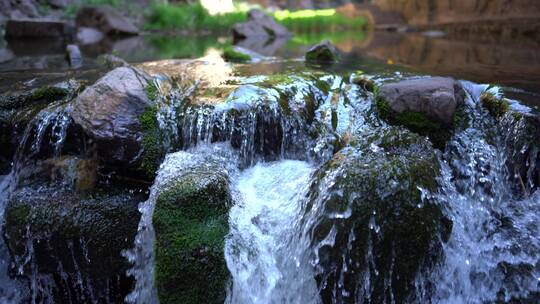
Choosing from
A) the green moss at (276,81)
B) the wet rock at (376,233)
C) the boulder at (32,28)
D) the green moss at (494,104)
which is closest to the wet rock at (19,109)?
the green moss at (276,81)

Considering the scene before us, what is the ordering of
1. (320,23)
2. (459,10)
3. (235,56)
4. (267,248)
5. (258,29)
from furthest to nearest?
(320,23) < (459,10) < (258,29) < (235,56) < (267,248)

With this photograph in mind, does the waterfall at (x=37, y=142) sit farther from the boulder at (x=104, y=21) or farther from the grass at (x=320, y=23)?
the grass at (x=320, y=23)

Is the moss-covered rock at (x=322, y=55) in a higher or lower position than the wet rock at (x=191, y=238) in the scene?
higher

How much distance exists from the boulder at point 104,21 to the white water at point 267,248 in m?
12.7

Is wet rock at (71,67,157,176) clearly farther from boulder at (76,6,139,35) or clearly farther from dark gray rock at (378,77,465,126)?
boulder at (76,6,139,35)

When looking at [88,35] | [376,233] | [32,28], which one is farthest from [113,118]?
[88,35]

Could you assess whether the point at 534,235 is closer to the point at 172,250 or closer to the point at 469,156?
the point at 469,156

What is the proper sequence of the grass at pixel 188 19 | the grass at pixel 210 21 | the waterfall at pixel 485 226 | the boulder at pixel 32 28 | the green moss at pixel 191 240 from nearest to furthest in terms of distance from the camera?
the green moss at pixel 191 240 → the waterfall at pixel 485 226 → the boulder at pixel 32 28 → the grass at pixel 188 19 → the grass at pixel 210 21

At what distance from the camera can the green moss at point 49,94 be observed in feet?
12.6

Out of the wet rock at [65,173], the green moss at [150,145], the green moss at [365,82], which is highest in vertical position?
the green moss at [365,82]

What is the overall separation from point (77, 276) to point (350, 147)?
1999 mm

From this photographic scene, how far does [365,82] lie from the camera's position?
13.9ft

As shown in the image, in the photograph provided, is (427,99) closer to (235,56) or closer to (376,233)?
(376,233)

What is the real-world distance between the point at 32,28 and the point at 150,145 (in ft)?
35.3
